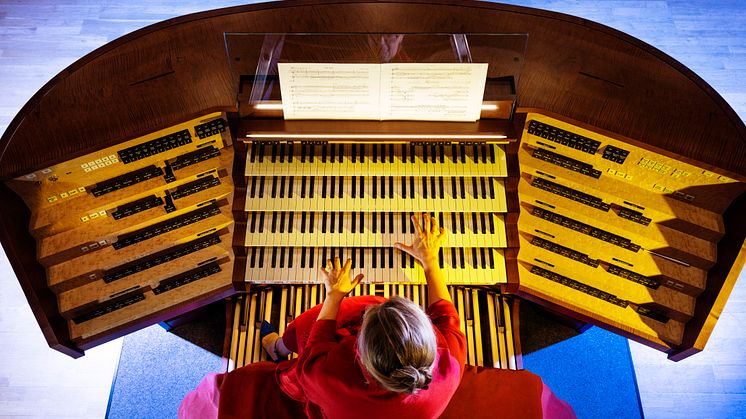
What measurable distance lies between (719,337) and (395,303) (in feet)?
9.44

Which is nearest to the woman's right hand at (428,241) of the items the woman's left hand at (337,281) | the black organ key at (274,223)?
the woman's left hand at (337,281)

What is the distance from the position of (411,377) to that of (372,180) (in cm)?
155

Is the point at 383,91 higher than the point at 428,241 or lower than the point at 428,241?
higher

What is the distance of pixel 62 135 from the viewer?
2721 mm

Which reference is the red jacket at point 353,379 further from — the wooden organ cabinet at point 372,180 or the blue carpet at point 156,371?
the blue carpet at point 156,371

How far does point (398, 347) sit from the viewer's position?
1.84 m

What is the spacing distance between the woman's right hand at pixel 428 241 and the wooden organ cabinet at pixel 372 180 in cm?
23

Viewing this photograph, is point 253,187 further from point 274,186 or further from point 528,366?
point 528,366

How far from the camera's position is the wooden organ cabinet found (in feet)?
9.14

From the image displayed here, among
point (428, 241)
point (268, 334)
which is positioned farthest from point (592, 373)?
point (268, 334)

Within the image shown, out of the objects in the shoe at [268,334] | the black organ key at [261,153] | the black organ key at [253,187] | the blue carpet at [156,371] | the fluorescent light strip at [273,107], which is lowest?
the blue carpet at [156,371]

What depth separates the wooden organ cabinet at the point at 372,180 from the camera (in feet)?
9.14

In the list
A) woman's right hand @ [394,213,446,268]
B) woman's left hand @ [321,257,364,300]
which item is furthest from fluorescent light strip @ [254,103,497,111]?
woman's left hand @ [321,257,364,300]

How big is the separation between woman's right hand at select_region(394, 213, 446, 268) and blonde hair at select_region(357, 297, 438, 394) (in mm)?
970
